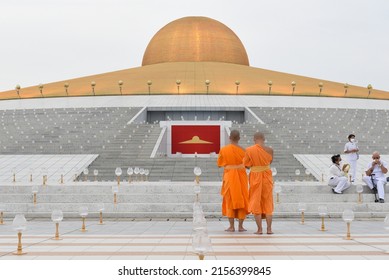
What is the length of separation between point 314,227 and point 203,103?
1951cm

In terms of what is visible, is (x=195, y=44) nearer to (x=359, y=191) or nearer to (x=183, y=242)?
(x=359, y=191)

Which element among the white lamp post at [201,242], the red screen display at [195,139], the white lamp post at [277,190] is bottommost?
the white lamp post at [277,190]

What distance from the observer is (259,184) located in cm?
717

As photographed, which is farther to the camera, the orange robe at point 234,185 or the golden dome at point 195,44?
the golden dome at point 195,44

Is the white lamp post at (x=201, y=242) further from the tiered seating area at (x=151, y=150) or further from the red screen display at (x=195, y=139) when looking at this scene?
the red screen display at (x=195, y=139)

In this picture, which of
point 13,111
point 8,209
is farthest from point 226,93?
point 8,209

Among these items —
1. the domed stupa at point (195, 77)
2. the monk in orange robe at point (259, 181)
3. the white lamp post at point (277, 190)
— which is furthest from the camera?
the domed stupa at point (195, 77)

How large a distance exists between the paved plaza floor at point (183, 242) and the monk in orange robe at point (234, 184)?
0.97 feet

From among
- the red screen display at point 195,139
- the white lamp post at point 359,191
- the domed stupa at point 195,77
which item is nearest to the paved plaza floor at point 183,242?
the white lamp post at point 359,191

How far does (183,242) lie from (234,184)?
1557 mm

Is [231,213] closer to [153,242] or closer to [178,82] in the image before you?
[153,242]

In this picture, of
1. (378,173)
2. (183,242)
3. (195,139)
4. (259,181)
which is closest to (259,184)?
(259,181)

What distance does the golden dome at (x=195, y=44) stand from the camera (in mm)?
41625

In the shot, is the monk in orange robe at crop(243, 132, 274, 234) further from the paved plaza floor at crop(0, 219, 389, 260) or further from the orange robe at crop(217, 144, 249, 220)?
the paved plaza floor at crop(0, 219, 389, 260)
